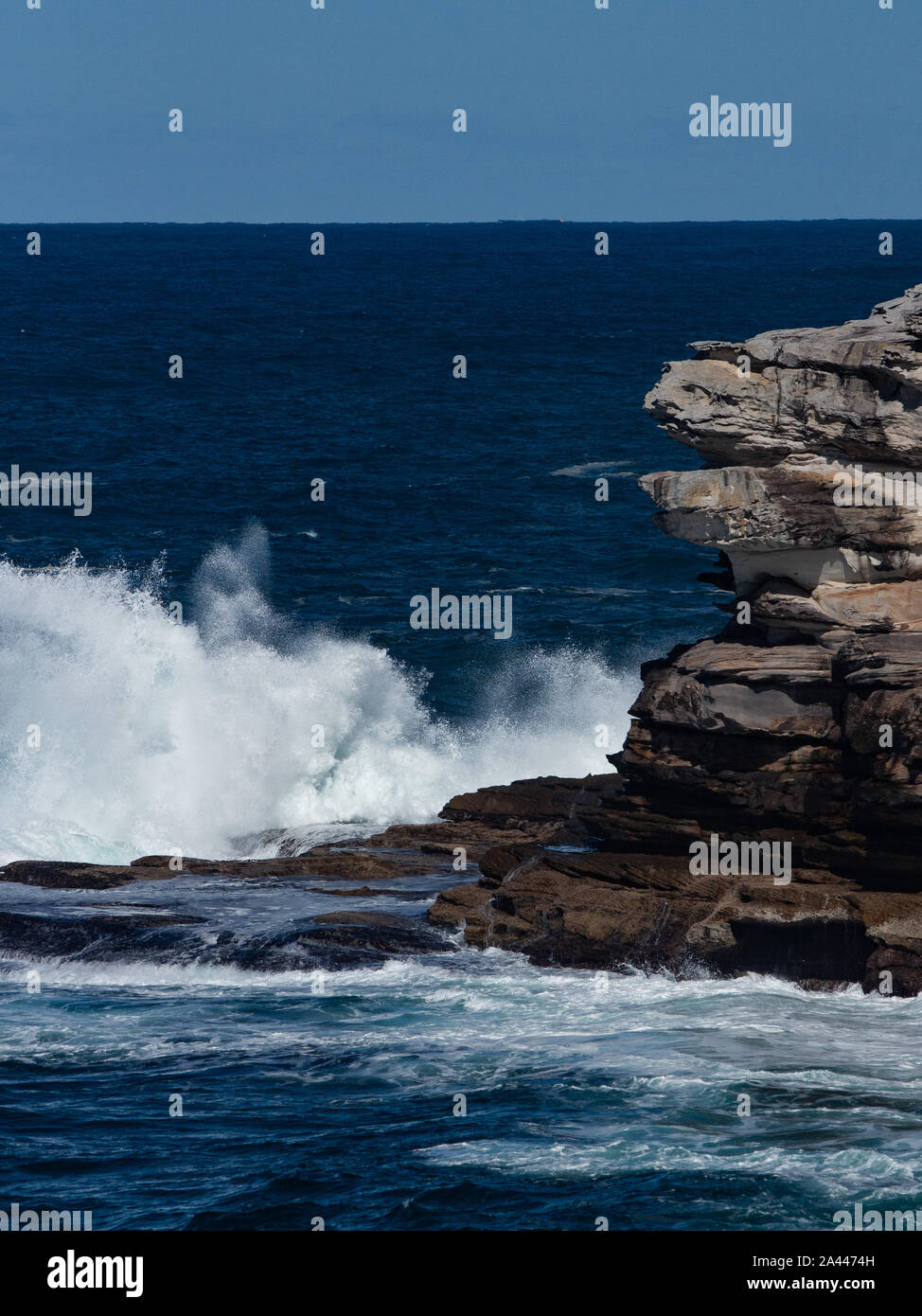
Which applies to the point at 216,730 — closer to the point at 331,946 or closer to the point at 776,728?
the point at 331,946

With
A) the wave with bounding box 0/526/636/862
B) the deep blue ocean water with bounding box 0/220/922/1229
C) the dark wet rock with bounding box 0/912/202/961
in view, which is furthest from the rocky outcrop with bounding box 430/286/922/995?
the wave with bounding box 0/526/636/862

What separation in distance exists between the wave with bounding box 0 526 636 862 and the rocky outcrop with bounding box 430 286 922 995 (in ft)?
32.8

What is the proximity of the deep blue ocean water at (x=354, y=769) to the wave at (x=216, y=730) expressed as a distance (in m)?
0.09

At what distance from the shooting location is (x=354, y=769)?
3816 cm

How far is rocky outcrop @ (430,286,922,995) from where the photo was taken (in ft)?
80.6

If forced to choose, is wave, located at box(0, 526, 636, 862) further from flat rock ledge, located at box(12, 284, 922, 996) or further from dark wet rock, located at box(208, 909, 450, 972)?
flat rock ledge, located at box(12, 284, 922, 996)

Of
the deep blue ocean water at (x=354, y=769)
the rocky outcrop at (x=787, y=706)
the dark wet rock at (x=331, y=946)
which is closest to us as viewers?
the deep blue ocean water at (x=354, y=769)

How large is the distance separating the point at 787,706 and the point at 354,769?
1452 cm

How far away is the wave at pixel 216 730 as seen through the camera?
1436 inches

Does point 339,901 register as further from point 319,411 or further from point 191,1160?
point 319,411

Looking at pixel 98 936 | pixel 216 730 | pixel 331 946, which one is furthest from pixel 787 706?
pixel 216 730

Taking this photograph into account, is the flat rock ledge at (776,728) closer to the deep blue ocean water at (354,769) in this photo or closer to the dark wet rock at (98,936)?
the dark wet rock at (98,936)

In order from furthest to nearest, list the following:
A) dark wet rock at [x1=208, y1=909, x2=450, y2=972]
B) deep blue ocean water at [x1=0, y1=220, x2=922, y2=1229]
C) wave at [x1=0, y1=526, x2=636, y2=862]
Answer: wave at [x1=0, y1=526, x2=636, y2=862] < dark wet rock at [x1=208, y1=909, x2=450, y2=972] < deep blue ocean water at [x1=0, y1=220, x2=922, y2=1229]

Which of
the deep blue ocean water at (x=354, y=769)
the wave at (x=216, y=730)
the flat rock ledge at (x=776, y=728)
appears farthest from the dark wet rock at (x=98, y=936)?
the wave at (x=216, y=730)
